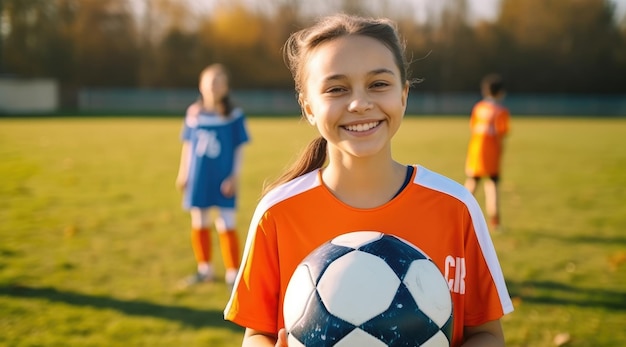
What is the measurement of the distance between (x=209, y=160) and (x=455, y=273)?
12.9 ft

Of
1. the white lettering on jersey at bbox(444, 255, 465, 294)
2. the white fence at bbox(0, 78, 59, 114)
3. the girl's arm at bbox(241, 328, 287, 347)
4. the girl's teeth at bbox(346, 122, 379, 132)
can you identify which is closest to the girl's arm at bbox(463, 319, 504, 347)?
the white lettering on jersey at bbox(444, 255, 465, 294)

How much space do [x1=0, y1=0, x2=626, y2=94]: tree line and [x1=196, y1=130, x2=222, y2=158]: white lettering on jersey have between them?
43.5m

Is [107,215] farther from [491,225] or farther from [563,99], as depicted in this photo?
[563,99]

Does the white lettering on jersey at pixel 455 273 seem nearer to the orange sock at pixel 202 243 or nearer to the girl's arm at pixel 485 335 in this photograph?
the girl's arm at pixel 485 335

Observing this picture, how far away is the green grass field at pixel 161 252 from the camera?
4.37 meters

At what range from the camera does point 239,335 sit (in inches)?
167

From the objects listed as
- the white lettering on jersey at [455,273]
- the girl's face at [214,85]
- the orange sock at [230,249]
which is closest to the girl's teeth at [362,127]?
the white lettering on jersey at [455,273]

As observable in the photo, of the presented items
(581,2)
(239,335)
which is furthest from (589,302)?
(581,2)

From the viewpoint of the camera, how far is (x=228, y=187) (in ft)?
18.1

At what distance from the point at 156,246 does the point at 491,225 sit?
14.3 feet

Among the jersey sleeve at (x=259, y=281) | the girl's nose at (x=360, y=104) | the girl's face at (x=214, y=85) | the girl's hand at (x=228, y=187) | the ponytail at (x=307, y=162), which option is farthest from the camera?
the girl's hand at (x=228, y=187)

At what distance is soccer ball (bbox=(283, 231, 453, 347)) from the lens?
159 centimetres

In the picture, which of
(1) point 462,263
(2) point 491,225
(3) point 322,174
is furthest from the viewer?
(2) point 491,225

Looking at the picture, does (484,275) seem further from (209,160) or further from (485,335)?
(209,160)
